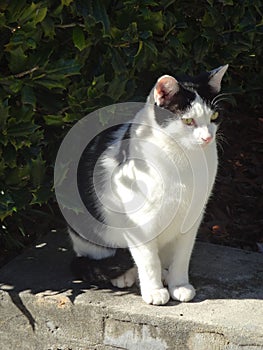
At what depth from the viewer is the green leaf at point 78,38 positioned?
8.97 feet

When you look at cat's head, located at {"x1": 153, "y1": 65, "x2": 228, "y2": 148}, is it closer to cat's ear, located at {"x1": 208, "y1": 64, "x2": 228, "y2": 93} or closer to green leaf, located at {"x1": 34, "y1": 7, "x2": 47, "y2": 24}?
cat's ear, located at {"x1": 208, "y1": 64, "x2": 228, "y2": 93}

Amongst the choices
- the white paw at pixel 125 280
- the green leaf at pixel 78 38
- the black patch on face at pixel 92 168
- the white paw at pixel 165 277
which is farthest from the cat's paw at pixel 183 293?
the green leaf at pixel 78 38

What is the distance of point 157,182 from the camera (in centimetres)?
264

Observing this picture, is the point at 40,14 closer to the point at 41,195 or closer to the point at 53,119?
the point at 53,119

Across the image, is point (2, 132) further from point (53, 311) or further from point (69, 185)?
point (53, 311)

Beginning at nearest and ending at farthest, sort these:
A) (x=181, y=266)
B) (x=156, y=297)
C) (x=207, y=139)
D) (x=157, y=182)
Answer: (x=207, y=139) < (x=157, y=182) < (x=156, y=297) < (x=181, y=266)

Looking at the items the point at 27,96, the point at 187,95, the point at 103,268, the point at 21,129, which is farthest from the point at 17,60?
the point at 103,268

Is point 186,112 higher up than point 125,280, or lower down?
higher up

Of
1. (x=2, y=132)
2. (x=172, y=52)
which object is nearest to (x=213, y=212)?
(x=172, y=52)

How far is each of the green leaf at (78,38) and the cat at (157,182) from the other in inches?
13.8

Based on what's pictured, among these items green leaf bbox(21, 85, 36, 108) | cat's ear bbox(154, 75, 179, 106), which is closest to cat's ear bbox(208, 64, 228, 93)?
cat's ear bbox(154, 75, 179, 106)

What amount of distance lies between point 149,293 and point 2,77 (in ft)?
3.49

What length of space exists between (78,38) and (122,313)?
1137 millimetres

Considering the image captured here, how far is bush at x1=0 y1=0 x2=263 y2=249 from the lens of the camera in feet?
8.78
